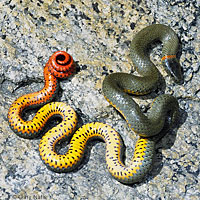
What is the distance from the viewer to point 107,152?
509cm

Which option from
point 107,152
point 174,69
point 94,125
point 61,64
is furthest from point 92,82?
point 174,69

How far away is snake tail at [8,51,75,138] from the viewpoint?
5105 millimetres

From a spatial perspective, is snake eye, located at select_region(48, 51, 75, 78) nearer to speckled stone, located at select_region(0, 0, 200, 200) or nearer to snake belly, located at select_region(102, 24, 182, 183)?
speckled stone, located at select_region(0, 0, 200, 200)

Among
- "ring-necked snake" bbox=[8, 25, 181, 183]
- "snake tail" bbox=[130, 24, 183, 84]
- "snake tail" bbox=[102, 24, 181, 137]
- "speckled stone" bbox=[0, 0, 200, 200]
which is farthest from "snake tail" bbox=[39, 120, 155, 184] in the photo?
Answer: "snake tail" bbox=[130, 24, 183, 84]

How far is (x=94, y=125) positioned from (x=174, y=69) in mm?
1754

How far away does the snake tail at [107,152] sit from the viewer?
4.85m

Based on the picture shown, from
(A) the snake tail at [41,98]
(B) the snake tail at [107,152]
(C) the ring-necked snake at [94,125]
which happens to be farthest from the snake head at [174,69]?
(A) the snake tail at [41,98]

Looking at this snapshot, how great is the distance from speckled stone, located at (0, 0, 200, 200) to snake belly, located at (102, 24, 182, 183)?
20 cm

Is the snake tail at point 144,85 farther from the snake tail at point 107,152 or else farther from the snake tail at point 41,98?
the snake tail at point 41,98

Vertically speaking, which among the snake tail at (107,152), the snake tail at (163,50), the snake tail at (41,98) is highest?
the snake tail at (163,50)

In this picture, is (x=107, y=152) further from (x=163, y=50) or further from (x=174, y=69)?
(x=163, y=50)

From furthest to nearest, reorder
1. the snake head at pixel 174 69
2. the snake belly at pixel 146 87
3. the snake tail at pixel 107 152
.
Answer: the snake head at pixel 174 69, the snake belly at pixel 146 87, the snake tail at pixel 107 152

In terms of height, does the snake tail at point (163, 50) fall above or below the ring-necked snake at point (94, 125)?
above

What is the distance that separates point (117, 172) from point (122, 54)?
220 centimetres
